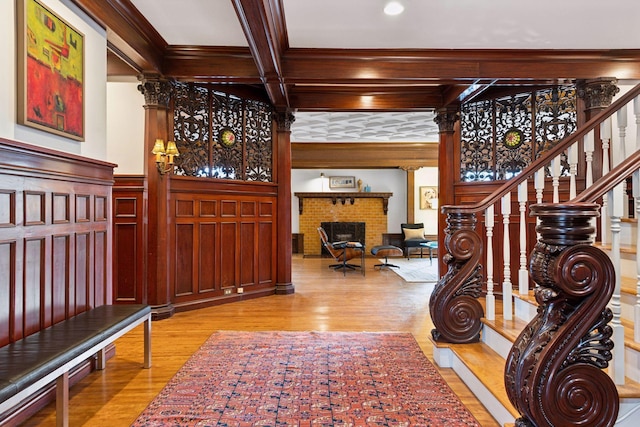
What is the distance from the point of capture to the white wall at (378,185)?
10.8 m

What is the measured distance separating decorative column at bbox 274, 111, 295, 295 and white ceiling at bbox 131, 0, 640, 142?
1.64 m

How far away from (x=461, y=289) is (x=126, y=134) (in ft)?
12.2

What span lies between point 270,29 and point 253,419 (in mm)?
2783

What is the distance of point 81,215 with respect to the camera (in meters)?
2.58

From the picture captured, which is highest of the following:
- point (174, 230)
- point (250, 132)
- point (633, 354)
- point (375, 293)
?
point (250, 132)

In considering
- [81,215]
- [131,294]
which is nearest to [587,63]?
[81,215]

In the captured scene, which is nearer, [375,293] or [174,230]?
[174,230]

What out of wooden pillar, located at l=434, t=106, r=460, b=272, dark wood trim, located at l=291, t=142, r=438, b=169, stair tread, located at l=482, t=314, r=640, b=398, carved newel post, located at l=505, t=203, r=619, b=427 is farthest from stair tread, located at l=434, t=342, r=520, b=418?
dark wood trim, located at l=291, t=142, r=438, b=169

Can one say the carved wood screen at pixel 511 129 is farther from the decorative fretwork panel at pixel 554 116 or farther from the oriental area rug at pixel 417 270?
the oriental area rug at pixel 417 270

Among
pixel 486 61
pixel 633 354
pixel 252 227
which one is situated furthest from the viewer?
pixel 252 227

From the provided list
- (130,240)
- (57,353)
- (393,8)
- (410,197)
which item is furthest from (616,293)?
(410,197)

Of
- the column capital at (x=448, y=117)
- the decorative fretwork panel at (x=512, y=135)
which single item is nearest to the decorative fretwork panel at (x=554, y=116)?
the decorative fretwork panel at (x=512, y=135)

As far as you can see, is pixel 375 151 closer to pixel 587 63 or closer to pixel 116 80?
pixel 587 63

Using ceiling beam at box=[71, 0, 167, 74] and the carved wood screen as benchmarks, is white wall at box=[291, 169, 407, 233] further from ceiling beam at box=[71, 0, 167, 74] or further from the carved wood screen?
ceiling beam at box=[71, 0, 167, 74]
